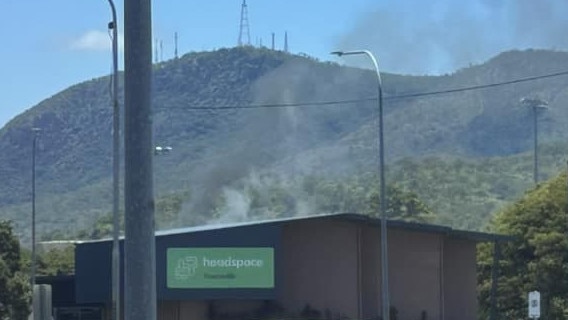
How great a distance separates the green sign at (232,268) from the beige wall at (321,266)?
2231 mm

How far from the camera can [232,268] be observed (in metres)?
54.1

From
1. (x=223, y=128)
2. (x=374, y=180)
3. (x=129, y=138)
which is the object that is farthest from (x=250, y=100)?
(x=129, y=138)

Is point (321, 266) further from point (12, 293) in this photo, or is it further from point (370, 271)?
point (12, 293)

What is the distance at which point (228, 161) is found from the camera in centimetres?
14088

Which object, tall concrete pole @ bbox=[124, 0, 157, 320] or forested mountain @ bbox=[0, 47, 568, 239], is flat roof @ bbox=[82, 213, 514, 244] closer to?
tall concrete pole @ bbox=[124, 0, 157, 320]

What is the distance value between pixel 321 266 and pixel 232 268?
4.77 metres

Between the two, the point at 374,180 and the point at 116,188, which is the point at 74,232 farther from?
the point at 116,188

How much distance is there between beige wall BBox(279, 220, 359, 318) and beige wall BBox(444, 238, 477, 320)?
Result: 4.82 metres

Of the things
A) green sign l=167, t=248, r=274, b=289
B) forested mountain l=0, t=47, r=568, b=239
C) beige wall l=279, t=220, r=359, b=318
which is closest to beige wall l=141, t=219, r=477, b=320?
beige wall l=279, t=220, r=359, b=318

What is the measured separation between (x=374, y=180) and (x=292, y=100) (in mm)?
16650

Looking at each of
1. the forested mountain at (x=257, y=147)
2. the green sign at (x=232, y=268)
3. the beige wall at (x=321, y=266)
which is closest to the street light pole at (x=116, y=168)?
the green sign at (x=232, y=268)

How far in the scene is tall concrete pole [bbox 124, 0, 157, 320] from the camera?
25.9ft

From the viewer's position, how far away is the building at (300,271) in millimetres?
53625

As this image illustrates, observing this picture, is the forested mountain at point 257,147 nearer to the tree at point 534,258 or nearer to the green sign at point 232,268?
the tree at point 534,258
